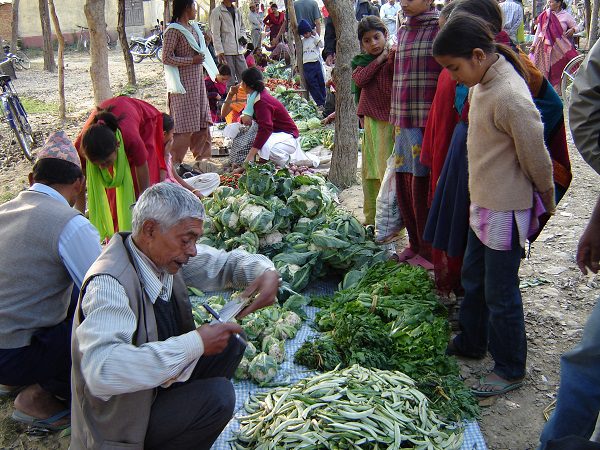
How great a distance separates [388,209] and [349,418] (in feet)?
7.35

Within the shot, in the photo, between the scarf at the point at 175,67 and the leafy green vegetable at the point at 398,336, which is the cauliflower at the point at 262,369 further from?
the scarf at the point at 175,67

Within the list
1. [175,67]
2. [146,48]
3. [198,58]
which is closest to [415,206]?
[198,58]

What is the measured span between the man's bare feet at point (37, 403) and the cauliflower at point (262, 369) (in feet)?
3.24

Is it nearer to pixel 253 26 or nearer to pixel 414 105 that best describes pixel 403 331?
pixel 414 105

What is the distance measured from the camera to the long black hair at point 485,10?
116 inches

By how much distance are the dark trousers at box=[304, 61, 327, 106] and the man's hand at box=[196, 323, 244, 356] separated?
9.51m

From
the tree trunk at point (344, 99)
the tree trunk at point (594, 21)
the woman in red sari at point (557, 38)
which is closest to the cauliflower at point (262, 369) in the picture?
the tree trunk at point (344, 99)

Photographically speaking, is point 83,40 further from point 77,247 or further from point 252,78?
point 77,247

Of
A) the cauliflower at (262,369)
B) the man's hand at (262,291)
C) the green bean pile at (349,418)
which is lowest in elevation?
the cauliflower at (262,369)

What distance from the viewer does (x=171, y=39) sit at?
21.5ft

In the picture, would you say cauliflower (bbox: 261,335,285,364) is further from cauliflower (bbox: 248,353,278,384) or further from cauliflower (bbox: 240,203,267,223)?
cauliflower (bbox: 240,203,267,223)

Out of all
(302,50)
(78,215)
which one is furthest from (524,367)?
(302,50)

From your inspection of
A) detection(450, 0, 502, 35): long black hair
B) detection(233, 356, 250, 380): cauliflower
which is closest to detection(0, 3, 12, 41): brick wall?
detection(233, 356, 250, 380): cauliflower

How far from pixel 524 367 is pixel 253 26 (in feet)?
45.1
